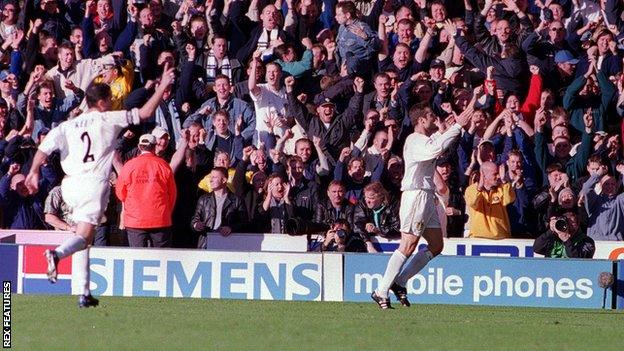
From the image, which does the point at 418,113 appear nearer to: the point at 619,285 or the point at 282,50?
the point at 619,285

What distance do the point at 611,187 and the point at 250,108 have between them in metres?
5.08

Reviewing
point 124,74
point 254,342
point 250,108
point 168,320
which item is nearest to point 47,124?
point 124,74

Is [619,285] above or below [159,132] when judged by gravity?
below

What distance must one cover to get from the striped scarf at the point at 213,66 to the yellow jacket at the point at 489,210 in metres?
4.62

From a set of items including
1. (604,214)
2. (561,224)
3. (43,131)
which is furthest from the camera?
(43,131)

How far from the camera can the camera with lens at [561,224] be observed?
54.5ft

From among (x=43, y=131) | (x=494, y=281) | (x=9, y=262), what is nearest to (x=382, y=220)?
(x=494, y=281)

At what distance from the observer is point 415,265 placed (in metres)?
15.0

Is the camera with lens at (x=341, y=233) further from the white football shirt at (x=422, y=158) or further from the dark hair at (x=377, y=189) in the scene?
the white football shirt at (x=422, y=158)

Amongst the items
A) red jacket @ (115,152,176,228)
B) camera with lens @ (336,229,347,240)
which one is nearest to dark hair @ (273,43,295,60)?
red jacket @ (115,152,176,228)

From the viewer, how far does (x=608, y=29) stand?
1992 cm

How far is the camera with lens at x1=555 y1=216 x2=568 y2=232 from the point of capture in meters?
16.6

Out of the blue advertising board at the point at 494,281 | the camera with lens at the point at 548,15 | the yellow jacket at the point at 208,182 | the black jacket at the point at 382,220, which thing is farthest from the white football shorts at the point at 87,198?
the camera with lens at the point at 548,15

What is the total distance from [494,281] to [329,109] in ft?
13.0
